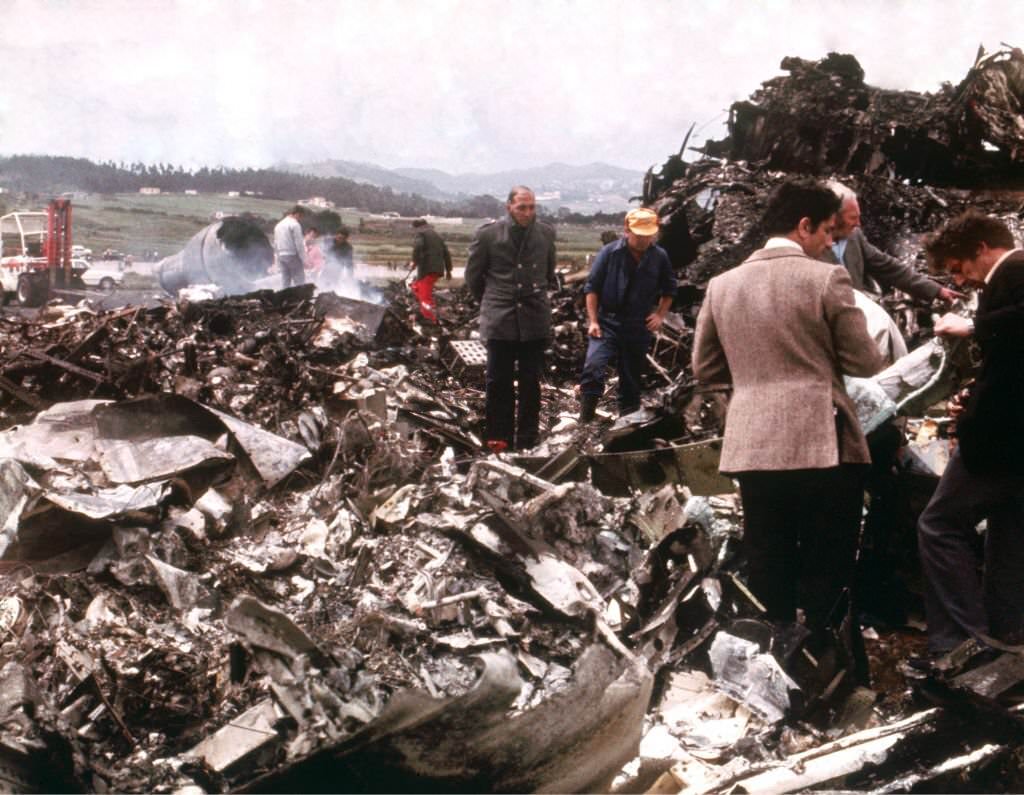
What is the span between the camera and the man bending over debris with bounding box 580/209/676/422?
596cm

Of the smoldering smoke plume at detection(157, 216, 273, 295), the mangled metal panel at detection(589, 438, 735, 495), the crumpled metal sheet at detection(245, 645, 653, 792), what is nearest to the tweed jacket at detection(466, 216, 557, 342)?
the mangled metal panel at detection(589, 438, 735, 495)

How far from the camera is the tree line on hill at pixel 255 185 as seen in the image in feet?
76.4

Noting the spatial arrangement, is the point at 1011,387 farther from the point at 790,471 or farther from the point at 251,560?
the point at 251,560

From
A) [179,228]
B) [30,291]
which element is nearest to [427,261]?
[30,291]

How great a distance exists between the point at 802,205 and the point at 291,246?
9582mm

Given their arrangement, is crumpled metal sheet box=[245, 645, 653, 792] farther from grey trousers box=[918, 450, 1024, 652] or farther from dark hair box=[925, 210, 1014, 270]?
dark hair box=[925, 210, 1014, 270]

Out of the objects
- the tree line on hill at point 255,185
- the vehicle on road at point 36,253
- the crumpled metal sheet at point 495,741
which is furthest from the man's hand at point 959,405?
the tree line on hill at point 255,185

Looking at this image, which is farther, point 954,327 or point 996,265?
point 954,327

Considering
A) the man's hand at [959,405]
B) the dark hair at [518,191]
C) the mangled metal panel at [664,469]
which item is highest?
the dark hair at [518,191]

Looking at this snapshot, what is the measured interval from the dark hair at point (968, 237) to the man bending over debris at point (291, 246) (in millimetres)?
9640

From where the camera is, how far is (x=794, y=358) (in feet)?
9.66

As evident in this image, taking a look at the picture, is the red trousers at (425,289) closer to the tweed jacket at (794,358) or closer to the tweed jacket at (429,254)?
the tweed jacket at (429,254)

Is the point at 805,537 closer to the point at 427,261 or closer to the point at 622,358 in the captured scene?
the point at 622,358

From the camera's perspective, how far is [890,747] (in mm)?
2588
